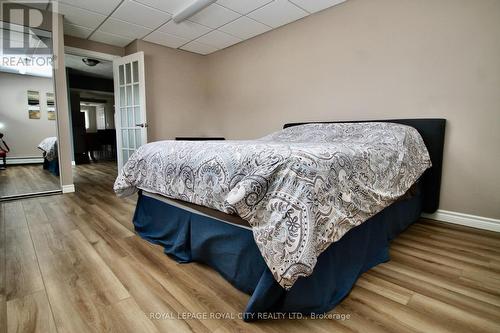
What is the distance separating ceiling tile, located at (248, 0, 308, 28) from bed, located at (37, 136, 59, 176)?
10.4 feet

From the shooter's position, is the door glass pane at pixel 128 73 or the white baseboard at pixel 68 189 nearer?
the white baseboard at pixel 68 189

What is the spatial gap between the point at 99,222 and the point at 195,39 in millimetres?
3100

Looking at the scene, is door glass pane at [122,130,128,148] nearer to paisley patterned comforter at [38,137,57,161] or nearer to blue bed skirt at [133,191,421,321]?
paisley patterned comforter at [38,137,57,161]

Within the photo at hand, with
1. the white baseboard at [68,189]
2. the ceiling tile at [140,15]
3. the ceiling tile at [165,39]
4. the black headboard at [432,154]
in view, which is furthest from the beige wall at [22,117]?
the black headboard at [432,154]

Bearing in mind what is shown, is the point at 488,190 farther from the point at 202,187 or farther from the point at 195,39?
the point at 195,39

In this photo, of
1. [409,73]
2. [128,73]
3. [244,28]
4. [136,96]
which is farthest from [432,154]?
[128,73]

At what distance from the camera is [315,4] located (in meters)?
2.83

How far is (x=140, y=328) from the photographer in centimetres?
101

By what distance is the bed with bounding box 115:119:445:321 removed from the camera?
0.97 meters

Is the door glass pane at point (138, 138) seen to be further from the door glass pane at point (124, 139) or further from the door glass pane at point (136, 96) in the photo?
the door glass pane at point (136, 96)

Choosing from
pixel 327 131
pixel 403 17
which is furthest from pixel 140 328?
pixel 403 17

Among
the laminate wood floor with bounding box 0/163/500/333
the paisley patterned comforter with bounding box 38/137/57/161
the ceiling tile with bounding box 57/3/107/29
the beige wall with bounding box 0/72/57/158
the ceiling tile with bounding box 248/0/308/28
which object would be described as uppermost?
the ceiling tile with bounding box 248/0/308/28

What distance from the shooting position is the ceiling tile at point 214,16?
9.87ft

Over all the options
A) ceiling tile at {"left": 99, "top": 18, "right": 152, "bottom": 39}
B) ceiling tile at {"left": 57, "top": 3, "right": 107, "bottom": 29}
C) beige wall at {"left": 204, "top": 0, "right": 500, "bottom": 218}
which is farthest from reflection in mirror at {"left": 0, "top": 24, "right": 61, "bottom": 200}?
beige wall at {"left": 204, "top": 0, "right": 500, "bottom": 218}
